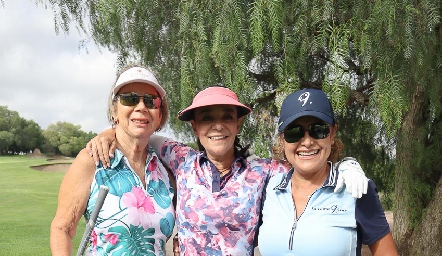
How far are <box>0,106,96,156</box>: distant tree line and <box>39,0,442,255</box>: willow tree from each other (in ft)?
183

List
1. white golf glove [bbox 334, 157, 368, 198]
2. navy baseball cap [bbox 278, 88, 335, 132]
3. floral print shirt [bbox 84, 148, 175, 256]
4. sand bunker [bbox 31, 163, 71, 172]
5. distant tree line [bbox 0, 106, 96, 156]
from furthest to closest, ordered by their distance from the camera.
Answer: distant tree line [bbox 0, 106, 96, 156]
sand bunker [bbox 31, 163, 71, 172]
floral print shirt [bbox 84, 148, 175, 256]
navy baseball cap [bbox 278, 88, 335, 132]
white golf glove [bbox 334, 157, 368, 198]

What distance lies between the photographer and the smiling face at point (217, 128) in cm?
267

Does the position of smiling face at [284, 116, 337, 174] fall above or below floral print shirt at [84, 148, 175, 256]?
above

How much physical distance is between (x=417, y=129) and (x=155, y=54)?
3.53 metres

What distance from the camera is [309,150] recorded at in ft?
7.68

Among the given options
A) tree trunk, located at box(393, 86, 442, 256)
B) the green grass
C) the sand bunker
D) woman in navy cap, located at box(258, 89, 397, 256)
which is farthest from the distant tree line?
woman in navy cap, located at box(258, 89, 397, 256)

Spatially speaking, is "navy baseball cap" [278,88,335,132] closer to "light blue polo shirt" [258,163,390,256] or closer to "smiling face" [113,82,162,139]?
"light blue polo shirt" [258,163,390,256]

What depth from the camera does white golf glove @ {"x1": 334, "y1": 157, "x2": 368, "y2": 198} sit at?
Result: 217 cm

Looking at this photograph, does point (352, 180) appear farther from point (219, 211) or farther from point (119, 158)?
point (119, 158)

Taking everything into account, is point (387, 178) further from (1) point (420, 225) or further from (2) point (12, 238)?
(2) point (12, 238)

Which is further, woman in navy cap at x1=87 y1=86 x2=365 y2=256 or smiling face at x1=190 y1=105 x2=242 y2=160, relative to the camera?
smiling face at x1=190 y1=105 x2=242 y2=160

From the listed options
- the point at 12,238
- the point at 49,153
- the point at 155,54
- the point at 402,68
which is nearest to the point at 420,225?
the point at 402,68

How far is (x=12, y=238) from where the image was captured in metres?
10.6

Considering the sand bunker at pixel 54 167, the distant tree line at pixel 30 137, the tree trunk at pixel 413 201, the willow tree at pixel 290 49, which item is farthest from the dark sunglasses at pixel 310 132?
the distant tree line at pixel 30 137
